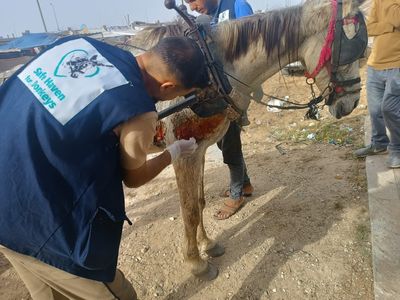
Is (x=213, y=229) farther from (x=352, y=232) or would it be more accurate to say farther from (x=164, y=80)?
(x=164, y=80)

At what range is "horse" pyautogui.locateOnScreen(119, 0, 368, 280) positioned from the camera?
2.34m

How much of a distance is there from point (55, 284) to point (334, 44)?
229cm

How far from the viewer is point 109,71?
4.06ft

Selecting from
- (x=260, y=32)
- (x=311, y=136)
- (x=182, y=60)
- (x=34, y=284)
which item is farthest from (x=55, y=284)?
(x=311, y=136)

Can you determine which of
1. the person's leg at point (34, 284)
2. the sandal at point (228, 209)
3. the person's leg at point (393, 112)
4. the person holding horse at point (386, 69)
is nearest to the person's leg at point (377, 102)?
the person holding horse at point (386, 69)

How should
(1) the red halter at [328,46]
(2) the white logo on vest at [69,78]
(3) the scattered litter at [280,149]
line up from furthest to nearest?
1. (3) the scattered litter at [280,149]
2. (1) the red halter at [328,46]
3. (2) the white logo on vest at [69,78]

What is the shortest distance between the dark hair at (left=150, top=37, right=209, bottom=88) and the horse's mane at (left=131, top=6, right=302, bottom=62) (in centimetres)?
97

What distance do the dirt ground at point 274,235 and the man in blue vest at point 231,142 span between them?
123 millimetres

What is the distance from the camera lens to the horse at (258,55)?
2.34 m

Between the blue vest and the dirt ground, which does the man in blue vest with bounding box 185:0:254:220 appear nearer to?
the dirt ground

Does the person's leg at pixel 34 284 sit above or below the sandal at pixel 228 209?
above

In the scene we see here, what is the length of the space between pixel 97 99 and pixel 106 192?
0.40 meters

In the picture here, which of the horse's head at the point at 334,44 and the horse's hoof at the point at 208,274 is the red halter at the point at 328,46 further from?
the horse's hoof at the point at 208,274

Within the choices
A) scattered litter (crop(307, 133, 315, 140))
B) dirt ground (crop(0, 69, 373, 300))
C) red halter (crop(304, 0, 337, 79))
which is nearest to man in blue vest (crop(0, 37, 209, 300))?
red halter (crop(304, 0, 337, 79))
